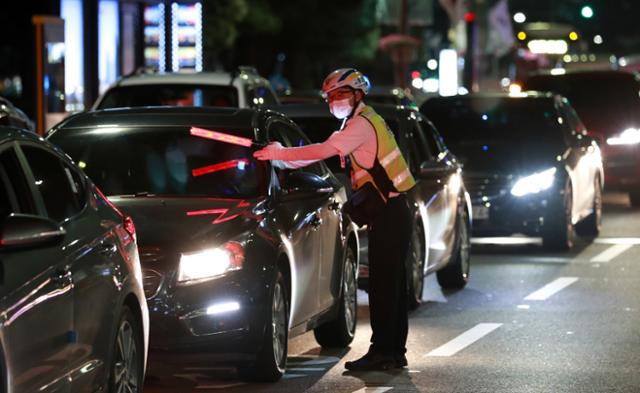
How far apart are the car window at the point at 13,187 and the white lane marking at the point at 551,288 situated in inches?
316

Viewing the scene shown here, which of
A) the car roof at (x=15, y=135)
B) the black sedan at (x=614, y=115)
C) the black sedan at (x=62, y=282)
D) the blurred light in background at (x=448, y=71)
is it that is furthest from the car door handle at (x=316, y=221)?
the blurred light in background at (x=448, y=71)

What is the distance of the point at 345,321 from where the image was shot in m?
11.9

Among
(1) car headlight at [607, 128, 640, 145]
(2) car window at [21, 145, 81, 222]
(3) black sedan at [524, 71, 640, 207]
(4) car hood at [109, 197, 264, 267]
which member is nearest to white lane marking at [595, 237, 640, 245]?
(3) black sedan at [524, 71, 640, 207]

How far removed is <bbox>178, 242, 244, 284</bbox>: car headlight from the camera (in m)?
9.60

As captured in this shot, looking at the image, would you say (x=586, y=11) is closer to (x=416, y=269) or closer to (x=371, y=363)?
(x=416, y=269)

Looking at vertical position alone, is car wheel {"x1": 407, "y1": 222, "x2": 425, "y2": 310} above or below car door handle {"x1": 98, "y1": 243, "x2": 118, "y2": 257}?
below

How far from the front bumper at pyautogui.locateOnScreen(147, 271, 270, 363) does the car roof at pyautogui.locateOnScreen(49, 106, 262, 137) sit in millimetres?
1606

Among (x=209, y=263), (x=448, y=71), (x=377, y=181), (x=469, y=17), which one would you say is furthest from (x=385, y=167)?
(x=448, y=71)


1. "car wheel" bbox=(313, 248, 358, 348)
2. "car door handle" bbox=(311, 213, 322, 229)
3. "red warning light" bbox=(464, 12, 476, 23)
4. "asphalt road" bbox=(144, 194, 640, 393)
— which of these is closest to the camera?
"asphalt road" bbox=(144, 194, 640, 393)

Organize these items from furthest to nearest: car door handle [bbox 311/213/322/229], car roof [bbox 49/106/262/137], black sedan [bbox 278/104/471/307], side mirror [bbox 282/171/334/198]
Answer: black sedan [bbox 278/104/471/307]
car roof [bbox 49/106/262/137]
car door handle [bbox 311/213/322/229]
side mirror [bbox 282/171/334/198]

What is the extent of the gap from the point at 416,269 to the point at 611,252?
559 centimetres

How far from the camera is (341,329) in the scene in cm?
1183

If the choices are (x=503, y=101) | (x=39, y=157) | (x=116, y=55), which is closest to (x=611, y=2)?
(x=116, y=55)

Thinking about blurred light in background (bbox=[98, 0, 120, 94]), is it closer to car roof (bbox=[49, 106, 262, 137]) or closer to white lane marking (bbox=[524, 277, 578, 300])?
white lane marking (bbox=[524, 277, 578, 300])
